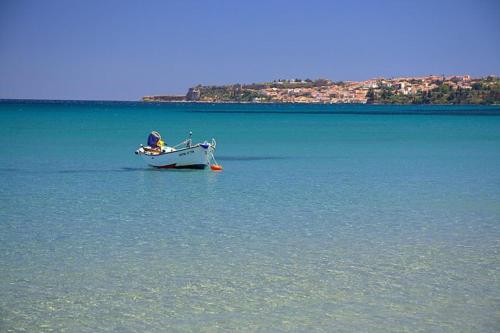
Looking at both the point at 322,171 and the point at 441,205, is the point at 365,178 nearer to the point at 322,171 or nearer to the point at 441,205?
the point at 322,171

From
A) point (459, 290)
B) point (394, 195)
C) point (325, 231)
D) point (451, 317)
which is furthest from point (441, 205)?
point (451, 317)

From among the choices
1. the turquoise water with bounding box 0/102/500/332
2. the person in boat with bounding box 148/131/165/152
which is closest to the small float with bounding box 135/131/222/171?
the person in boat with bounding box 148/131/165/152

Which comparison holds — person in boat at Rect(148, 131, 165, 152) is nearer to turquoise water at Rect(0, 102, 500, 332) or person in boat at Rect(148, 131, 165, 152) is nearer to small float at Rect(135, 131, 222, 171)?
small float at Rect(135, 131, 222, 171)

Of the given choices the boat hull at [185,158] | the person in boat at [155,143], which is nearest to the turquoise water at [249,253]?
the boat hull at [185,158]

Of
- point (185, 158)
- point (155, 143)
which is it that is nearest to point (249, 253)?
point (185, 158)

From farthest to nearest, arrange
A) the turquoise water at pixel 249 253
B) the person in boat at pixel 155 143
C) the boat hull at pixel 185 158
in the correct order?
the person in boat at pixel 155 143, the boat hull at pixel 185 158, the turquoise water at pixel 249 253

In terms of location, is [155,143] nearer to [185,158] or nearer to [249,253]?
[185,158]

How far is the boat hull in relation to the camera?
3111 cm

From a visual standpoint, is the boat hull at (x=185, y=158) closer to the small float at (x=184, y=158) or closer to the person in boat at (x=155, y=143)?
the small float at (x=184, y=158)

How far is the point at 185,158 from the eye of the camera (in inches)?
1229

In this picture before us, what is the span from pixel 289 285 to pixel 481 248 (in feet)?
15.4

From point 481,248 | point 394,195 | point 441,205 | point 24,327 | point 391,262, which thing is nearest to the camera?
point 24,327

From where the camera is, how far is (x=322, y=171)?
3058 cm

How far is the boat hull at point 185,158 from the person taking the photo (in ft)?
102
